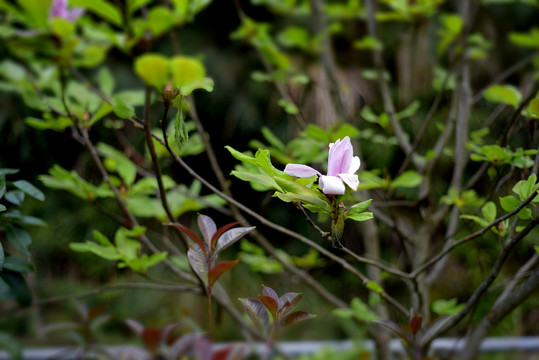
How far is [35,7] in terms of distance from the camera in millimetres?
607

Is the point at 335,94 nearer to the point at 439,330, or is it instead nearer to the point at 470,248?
the point at 439,330

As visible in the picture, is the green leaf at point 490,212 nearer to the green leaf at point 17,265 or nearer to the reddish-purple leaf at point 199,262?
the reddish-purple leaf at point 199,262

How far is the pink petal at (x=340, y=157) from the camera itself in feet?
1.16

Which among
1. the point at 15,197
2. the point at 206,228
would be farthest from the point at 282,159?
the point at 15,197

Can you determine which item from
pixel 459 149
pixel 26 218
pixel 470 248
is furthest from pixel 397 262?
pixel 26 218

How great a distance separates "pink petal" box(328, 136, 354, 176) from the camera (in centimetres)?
35

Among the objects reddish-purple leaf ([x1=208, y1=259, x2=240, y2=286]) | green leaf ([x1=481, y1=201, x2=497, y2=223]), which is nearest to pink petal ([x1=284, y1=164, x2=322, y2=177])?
reddish-purple leaf ([x1=208, y1=259, x2=240, y2=286])

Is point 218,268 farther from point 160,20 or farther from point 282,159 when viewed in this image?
point 160,20

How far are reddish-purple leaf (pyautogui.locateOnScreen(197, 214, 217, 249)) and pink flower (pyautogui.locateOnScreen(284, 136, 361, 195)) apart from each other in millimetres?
115

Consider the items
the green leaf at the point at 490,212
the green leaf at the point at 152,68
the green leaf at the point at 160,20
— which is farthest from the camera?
the green leaf at the point at 160,20

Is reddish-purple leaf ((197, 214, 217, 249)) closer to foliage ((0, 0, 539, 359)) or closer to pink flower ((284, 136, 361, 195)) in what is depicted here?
foliage ((0, 0, 539, 359))

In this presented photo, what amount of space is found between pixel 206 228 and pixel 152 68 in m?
0.17

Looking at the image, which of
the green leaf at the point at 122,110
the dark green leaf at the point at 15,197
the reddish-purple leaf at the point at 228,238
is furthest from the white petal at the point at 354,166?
the dark green leaf at the point at 15,197

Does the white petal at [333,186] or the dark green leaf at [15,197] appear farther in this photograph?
the dark green leaf at [15,197]
